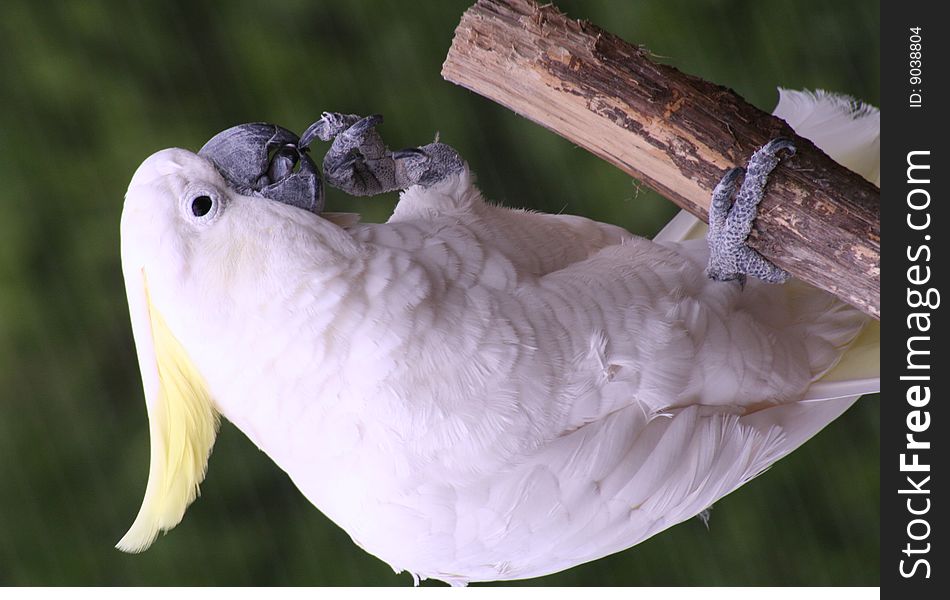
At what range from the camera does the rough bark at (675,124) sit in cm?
123

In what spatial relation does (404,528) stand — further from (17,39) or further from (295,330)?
(17,39)

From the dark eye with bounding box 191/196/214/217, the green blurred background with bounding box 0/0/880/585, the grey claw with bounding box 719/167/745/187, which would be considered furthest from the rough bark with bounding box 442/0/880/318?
the green blurred background with bounding box 0/0/880/585

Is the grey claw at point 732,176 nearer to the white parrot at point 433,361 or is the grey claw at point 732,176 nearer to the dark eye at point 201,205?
the white parrot at point 433,361

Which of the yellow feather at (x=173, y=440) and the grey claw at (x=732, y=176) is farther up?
the grey claw at (x=732, y=176)

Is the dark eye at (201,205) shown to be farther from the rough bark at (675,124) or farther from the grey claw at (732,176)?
the grey claw at (732,176)

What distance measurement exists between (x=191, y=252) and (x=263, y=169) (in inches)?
5.6

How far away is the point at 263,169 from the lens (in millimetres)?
1290

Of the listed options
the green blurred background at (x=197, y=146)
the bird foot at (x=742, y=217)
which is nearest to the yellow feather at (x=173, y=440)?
the bird foot at (x=742, y=217)

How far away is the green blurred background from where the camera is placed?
2.34 metres

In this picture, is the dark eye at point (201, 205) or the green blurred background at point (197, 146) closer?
the dark eye at point (201, 205)

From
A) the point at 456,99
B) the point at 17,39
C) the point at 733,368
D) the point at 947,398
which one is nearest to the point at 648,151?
the point at 733,368

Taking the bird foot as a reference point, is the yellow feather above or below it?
below

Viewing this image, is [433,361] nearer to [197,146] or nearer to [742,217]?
[742,217]

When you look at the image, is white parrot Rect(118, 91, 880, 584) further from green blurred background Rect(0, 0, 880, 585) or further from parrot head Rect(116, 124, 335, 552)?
green blurred background Rect(0, 0, 880, 585)
